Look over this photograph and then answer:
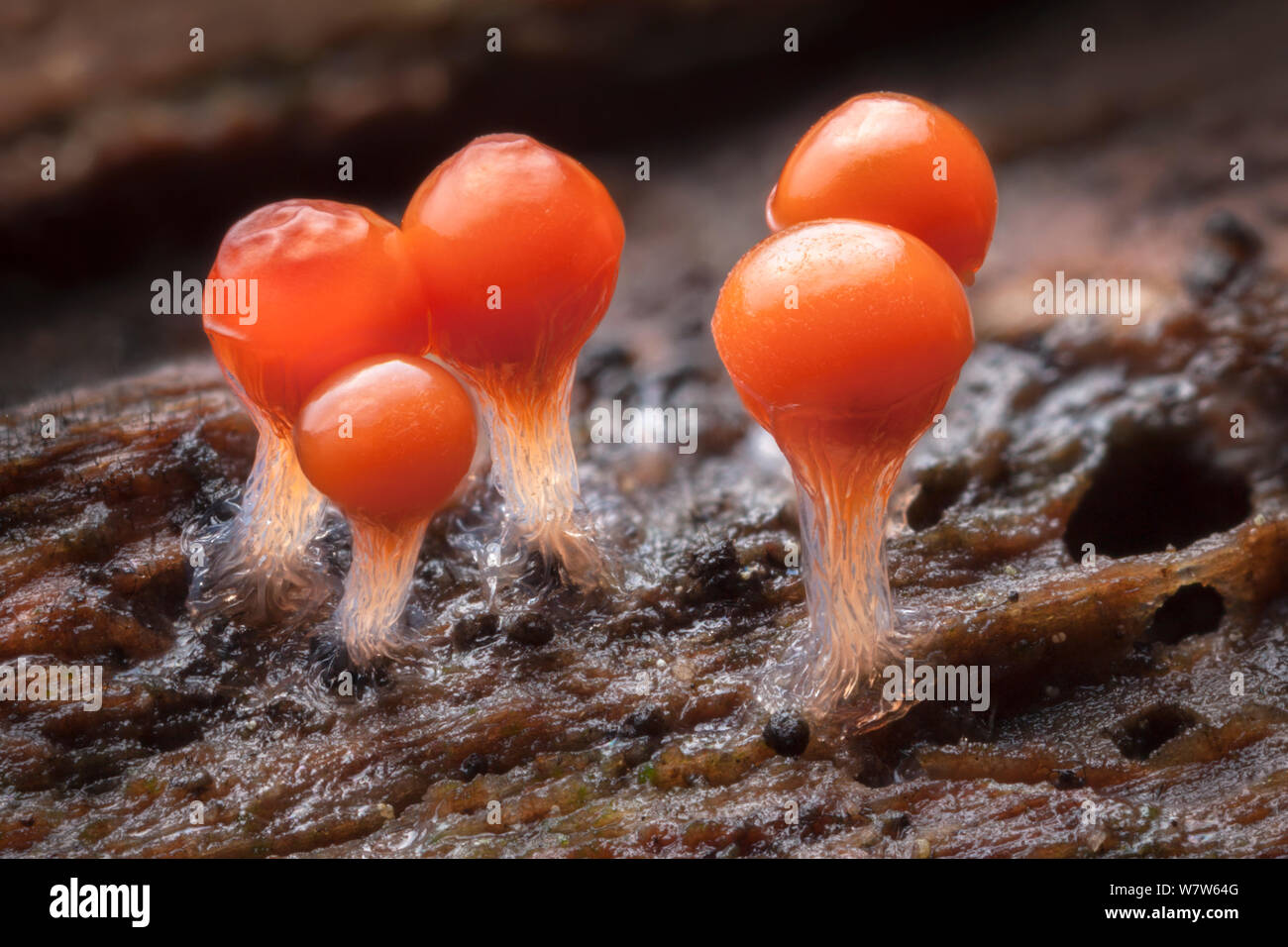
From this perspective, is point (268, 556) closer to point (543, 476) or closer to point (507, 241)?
point (543, 476)

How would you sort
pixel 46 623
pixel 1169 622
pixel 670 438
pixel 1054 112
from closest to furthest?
pixel 46 623 → pixel 1169 622 → pixel 670 438 → pixel 1054 112

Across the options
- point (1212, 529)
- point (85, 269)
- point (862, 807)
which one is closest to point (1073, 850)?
point (862, 807)

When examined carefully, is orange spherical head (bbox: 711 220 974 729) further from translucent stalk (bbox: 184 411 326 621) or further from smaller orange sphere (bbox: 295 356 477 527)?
translucent stalk (bbox: 184 411 326 621)

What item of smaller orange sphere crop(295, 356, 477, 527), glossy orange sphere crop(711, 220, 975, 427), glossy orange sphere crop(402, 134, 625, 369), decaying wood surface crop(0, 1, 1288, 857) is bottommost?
decaying wood surface crop(0, 1, 1288, 857)

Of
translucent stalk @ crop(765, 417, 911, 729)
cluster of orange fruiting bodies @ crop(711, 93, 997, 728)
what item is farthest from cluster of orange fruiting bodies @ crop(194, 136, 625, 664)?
translucent stalk @ crop(765, 417, 911, 729)

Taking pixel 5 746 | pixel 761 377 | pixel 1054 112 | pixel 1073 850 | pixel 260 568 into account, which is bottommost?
pixel 1073 850

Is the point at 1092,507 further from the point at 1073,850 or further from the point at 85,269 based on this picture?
the point at 85,269

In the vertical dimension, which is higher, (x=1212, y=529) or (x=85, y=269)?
(x=85, y=269)
